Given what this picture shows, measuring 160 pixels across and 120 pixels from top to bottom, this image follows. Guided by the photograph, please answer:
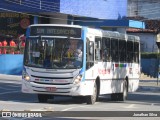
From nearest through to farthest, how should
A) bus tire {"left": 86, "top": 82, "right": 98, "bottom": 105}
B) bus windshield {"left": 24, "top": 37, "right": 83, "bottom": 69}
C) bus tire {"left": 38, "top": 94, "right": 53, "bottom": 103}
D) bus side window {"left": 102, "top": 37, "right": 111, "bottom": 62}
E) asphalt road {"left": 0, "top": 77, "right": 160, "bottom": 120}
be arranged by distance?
asphalt road {"left": 0, "top": 77, "right": 160, "bottom": 120}
bus windshield {"left": 24, "top": 37, "right": 83, "bottom": 69}
bus tire {"left": 86, "top": 82, "right": 98, "bottom": 105}
bus tire {"left": 38, "top": 94, "right": 53, "bottom": 103}
bus side window {"left": 102, "top": 37, "right": 111, "bottom": 62}

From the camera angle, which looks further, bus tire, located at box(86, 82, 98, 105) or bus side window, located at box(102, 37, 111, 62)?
bus side window, located at box(102, 37, 111, 62)

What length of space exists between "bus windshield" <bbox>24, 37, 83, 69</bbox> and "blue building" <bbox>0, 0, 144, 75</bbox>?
2140 cm

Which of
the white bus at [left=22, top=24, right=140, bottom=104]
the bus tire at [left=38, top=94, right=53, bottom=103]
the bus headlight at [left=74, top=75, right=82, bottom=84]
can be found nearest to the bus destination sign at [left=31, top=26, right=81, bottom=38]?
the white bus at [left=22, top=24, right=140, bottom=104]

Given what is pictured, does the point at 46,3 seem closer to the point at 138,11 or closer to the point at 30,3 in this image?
the point at 30,3

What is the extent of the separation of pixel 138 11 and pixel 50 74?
165 feet

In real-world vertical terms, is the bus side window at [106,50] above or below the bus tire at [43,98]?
above

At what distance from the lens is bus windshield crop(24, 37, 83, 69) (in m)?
20.1

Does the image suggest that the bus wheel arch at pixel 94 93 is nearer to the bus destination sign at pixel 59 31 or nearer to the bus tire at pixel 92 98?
the bus tire at pixel 92 98

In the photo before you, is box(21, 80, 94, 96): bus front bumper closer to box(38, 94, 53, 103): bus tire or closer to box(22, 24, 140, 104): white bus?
box(22, 24, 140, 104): white bus

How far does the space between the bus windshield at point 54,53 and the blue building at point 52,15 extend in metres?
21.4

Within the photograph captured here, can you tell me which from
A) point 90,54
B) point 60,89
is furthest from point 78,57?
point 60,89

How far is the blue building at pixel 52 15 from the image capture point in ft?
146

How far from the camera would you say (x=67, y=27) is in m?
20.4

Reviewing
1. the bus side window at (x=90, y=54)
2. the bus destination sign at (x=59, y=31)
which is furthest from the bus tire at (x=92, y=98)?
the bus destination sign at (x=59, y=31)
